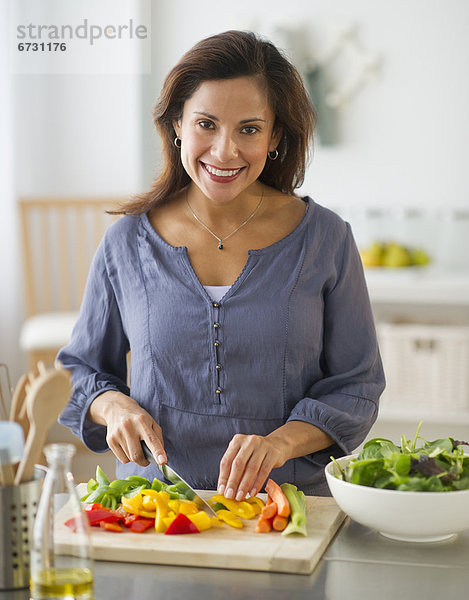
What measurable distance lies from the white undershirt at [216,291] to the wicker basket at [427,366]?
7.23 feet

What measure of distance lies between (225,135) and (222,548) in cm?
77

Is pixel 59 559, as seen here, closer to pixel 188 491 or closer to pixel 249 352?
pixel 188 491

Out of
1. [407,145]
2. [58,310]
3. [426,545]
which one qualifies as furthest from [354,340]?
[58,310]

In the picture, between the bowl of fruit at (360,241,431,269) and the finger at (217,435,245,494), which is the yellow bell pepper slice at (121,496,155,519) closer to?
the finger at (217,435,245,494)

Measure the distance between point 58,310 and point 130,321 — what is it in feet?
8.70

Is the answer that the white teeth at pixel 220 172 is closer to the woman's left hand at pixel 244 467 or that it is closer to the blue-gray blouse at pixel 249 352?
the blue-gray blouse at pixel 249 352

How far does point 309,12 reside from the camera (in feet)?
13.4

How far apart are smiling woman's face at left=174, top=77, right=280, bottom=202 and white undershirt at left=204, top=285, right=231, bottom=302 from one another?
18 centimetres

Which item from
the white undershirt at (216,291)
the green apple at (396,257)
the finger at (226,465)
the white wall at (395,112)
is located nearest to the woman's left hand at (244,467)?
A: the finger at (226,465)

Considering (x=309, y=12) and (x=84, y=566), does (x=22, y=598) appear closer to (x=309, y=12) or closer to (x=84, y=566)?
(x=84, y=566)

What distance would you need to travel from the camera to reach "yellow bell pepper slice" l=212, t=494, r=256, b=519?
4.42 ft

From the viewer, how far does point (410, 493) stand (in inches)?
48.1

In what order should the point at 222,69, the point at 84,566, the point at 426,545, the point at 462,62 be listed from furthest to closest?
the point at 462,62, the point at 222,69, the point at 426,545, the point at 84,566

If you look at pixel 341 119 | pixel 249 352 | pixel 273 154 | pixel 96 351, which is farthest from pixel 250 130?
pixel 341 119
